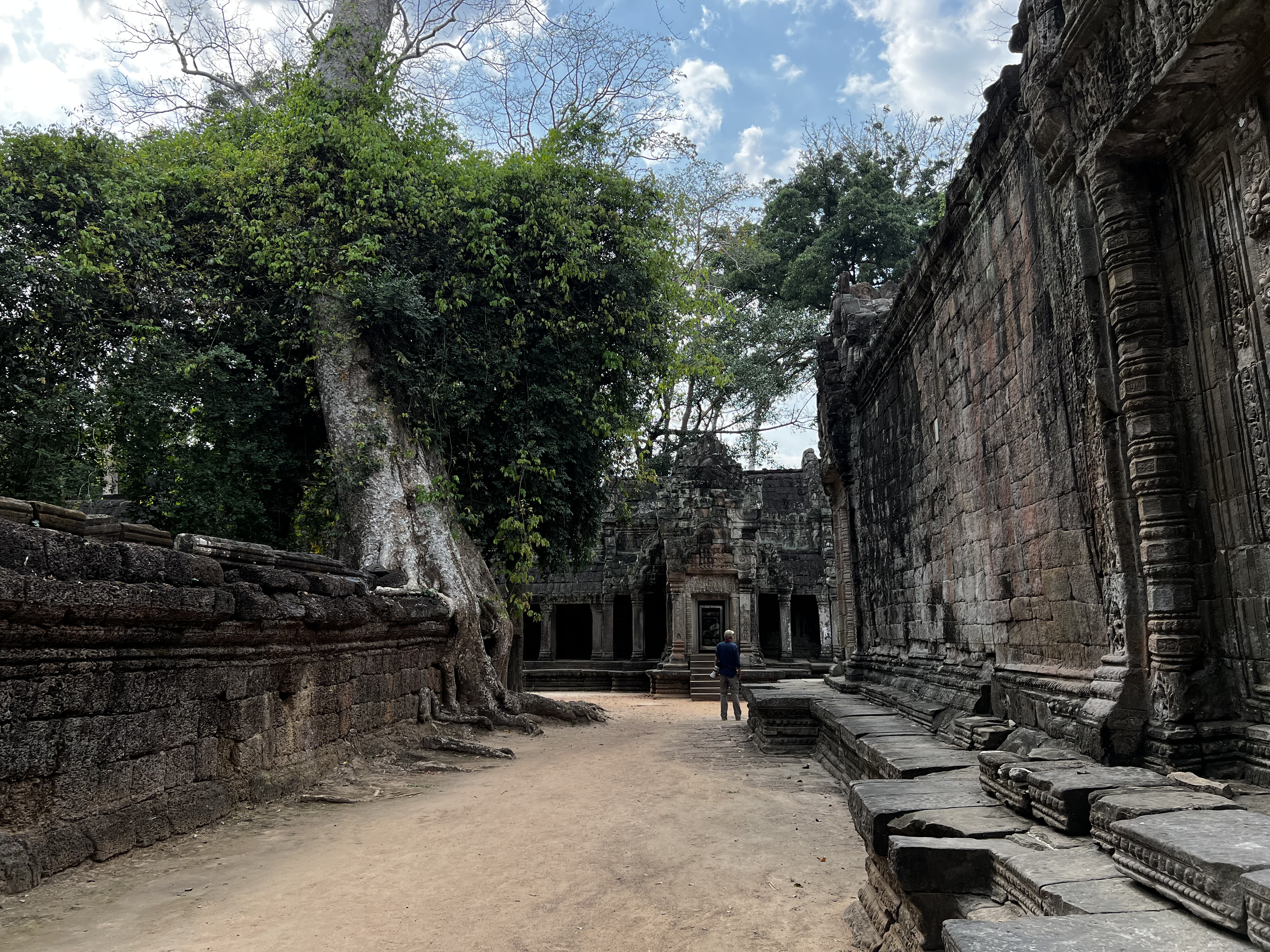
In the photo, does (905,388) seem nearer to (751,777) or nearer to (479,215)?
(751,777)

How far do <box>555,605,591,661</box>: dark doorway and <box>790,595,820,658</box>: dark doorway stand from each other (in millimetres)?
5921

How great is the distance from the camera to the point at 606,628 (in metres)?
20.8

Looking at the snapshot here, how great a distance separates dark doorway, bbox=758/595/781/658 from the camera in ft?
75.5

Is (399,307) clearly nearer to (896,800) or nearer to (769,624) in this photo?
(896,800)

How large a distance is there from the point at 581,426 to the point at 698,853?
7.89m

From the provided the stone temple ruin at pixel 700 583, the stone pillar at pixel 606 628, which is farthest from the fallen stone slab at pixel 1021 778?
the stone pillar at pixel 606 628

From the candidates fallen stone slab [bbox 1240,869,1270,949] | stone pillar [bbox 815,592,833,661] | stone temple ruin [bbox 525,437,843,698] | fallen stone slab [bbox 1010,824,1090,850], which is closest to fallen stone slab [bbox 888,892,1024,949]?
fallen stone slab [bbox 1010,824,1090,850]

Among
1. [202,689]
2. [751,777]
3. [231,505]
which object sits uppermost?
[231,505]

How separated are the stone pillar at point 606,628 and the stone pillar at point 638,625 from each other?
0.66 meters

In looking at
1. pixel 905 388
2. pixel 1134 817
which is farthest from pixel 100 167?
pixel 1134 817

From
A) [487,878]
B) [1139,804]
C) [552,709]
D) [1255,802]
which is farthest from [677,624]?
[1139,804]

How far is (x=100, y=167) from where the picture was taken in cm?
1051

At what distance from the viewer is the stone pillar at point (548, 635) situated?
21016 mm

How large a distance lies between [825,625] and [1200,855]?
18.1 meters
